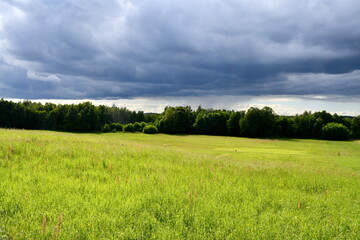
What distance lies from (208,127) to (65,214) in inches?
4194

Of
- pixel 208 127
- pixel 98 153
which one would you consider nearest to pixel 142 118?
pixel 208 127

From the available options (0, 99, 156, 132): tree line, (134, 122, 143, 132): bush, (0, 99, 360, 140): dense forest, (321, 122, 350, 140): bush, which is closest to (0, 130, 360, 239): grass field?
(0, 99, 156, 132): tree line

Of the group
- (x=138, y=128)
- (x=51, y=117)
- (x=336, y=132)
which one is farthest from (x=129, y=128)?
(x=336, y=132)

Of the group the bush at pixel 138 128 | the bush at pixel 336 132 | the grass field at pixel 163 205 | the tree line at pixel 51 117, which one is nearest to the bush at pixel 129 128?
the bush at pixel 138 128

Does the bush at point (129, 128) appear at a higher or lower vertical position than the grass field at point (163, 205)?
higher

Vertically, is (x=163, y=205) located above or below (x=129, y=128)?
below

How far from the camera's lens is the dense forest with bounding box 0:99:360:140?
9175 cm

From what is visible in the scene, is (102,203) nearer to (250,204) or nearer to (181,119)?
(250,204)

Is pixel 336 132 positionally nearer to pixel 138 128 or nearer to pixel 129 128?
pixel 138 128

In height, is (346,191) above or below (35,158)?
below

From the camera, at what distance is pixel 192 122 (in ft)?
392

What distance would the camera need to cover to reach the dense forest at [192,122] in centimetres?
9175

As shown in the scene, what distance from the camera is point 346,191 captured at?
8961mm

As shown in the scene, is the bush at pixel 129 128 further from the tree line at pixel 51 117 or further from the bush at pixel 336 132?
the bush at pixel 336 132
